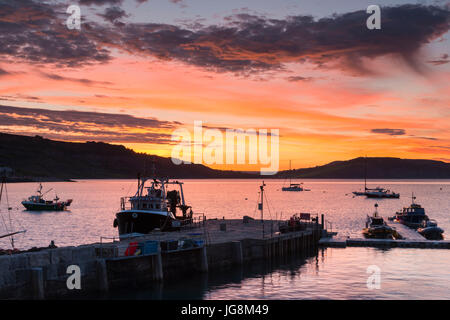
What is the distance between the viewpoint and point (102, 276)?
36469 mm

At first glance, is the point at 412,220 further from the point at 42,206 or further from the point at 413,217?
the point at 42,206

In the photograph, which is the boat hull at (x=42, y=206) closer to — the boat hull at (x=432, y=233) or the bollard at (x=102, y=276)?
the boat hull at (x=432, y=233)

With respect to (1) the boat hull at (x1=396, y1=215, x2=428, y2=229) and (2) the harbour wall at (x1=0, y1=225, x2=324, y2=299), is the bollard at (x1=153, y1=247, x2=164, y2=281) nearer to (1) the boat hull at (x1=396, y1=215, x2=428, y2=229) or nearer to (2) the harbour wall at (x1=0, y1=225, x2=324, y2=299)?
(2) the harbour wall at (x1=0, y1=225, x2=324, y2=299)

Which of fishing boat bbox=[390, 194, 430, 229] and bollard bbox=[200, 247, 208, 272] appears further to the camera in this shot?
fishing boat bbox=[390, 194, 430, 229]

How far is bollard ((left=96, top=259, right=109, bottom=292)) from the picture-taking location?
36.3 metres

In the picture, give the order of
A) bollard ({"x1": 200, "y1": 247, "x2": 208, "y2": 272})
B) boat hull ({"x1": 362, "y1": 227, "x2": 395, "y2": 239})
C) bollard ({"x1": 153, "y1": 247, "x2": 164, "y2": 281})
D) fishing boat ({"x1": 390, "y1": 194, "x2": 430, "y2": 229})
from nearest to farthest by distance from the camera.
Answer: bollard ({"x1": 153, "y1": 247, "x2": 164, "y2": 281}) → bollard ({"x1": 200, "y1": 247, "x2": 208, "y2": 272}) → boat hull ({"x1": 362, "y1": 227, "x2": 395, "y2": 239}) → fishing boat ({"x1": 390, "y1": 194, "x2": 430, "y2": 229})

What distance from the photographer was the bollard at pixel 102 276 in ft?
119

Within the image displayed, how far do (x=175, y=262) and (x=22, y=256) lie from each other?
13.6m

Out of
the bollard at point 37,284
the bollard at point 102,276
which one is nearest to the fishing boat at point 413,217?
the bollard at point 102,276

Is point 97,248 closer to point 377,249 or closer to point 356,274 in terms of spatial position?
point 356,274

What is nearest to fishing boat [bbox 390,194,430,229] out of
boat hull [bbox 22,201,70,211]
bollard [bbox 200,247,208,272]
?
bollard [bbox 200,247,208,272]

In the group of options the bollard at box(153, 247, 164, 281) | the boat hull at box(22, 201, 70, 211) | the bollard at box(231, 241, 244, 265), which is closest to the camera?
the bollard at box(153, 247, 164, 281)
